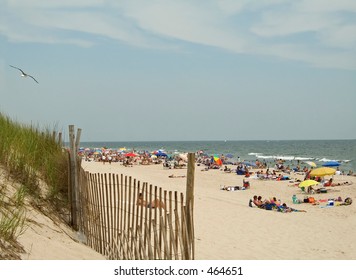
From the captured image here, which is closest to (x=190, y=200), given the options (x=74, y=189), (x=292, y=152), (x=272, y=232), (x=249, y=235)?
(x=74, y=189)

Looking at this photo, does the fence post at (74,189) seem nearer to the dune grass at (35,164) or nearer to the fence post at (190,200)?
the dune grass at (35,164)

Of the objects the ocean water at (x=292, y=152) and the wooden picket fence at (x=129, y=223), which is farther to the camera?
the ocean water at (x=292, y=152)

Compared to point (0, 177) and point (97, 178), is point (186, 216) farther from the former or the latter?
point (0, 177)

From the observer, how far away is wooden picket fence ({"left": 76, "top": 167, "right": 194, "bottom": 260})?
452 cm

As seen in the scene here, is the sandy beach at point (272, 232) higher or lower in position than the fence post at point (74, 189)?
lower

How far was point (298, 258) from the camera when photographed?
7836 mm

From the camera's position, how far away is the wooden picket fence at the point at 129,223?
4.52m

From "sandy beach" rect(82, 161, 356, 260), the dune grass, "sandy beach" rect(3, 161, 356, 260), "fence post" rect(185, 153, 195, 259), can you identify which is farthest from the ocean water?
"fence post" rect(185, 153, 195, 259)

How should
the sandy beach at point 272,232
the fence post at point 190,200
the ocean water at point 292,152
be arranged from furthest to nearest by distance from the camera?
the ocean water at point 292,152 < the sandy beach at point 272,232 < the fence post at point 190,200

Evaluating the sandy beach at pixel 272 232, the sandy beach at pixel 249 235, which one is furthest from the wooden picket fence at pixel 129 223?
the sandy beach at pixel 272 232

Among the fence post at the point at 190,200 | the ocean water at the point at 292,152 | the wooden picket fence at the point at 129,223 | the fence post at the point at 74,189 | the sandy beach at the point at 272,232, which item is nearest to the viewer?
the fence post at the point at 190,200

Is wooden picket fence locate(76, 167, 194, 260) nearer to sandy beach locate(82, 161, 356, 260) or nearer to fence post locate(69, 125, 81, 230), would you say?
fence post locate(69, 125, 81, 230)

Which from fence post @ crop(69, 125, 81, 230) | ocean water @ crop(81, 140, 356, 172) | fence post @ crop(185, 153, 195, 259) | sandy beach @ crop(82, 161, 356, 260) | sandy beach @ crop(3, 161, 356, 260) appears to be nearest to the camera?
fence post @ crop(185, 153, 195, 259)
